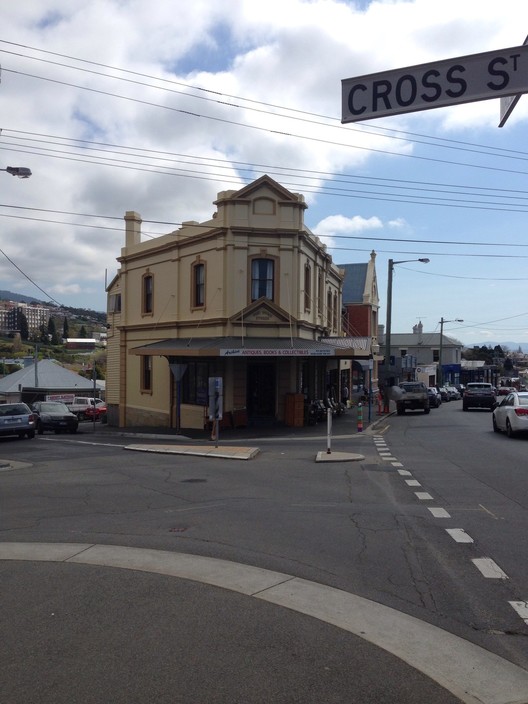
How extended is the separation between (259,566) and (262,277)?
870 inches

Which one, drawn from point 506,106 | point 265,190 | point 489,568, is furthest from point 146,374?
point 506,106

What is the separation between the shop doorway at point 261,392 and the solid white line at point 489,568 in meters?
21.5

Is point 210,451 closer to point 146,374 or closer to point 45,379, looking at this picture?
point 146,374

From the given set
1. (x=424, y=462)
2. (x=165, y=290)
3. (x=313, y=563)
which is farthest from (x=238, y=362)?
(x=313, y=563)

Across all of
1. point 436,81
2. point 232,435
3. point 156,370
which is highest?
point 436,81

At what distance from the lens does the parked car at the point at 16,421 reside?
2688 centimetres

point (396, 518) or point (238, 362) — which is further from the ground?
point (238, 362)

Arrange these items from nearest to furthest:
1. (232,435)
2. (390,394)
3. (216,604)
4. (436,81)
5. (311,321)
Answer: (436,81), (216,604), (232,435), (311,321), (390,394)

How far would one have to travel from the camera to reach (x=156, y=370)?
32.9 meters

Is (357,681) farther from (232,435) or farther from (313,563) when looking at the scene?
(232,435)

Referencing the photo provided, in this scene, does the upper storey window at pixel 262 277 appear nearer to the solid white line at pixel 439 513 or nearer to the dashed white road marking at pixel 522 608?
the solid white line at pixel 439 513

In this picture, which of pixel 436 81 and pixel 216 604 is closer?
pixel 436 81

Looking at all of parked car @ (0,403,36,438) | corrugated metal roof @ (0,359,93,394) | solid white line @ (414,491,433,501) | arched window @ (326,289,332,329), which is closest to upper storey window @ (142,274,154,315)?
parked car @ (0,403,36,438)

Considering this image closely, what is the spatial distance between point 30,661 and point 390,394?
3610 centimetres
